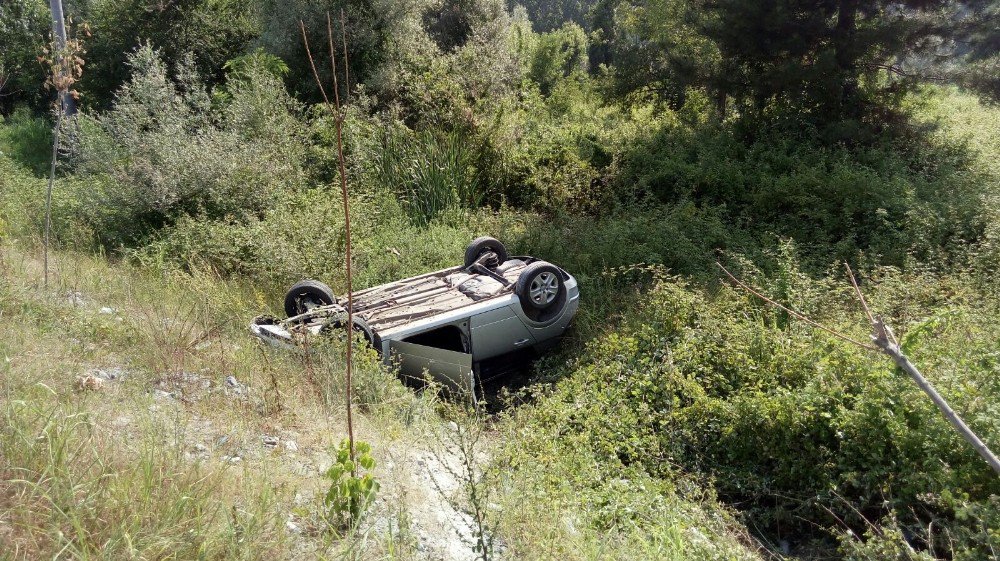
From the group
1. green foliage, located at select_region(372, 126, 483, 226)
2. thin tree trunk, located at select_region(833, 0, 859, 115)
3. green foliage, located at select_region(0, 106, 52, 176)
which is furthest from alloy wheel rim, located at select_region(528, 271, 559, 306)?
green foliage, located at select_region(0, 106, 52, 176)

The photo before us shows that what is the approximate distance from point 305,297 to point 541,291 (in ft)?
8.18

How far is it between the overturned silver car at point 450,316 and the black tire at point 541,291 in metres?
0.01

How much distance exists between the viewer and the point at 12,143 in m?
14.4

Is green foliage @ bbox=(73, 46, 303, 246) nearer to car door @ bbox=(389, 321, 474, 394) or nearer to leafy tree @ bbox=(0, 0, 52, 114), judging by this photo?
car door @ bbox=(389, 321, 474, 394)

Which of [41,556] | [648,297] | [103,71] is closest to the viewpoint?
[41,556]

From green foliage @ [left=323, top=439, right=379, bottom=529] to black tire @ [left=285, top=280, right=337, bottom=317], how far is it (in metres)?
3.61

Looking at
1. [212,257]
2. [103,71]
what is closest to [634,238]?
[212,257]

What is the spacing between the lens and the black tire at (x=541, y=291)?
6383 millimetres

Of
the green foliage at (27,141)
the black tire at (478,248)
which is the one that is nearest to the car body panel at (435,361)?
the black tire at (478,248)

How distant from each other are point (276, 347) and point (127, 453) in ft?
7.91

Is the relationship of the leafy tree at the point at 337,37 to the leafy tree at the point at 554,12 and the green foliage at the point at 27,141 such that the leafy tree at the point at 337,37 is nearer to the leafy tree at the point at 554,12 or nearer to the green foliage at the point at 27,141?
the green foliage at the point at 27,141

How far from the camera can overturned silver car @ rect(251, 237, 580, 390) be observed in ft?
18.0

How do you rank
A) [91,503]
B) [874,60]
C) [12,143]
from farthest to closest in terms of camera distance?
[12,143] → [874,60] → [91,503]

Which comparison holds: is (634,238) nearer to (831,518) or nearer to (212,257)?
(831,518)
